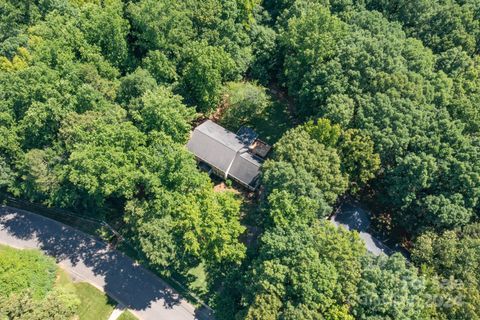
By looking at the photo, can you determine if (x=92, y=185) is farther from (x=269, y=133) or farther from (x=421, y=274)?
(x=421, y=274)

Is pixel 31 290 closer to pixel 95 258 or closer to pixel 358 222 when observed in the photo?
pixel 95 258

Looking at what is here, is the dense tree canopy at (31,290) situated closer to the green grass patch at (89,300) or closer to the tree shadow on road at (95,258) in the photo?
the green grass patch at (89,300)

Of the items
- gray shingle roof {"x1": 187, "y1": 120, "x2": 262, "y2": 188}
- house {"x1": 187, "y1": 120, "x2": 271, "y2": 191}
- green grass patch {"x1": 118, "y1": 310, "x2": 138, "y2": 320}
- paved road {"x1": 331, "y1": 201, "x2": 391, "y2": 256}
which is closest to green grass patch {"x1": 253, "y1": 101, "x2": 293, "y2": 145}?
house {"x1": 187, "y1": 120, "x2": 271, "y2": 191}

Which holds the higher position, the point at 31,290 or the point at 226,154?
the point at 226,154

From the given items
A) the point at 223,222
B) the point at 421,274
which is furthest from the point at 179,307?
the point at 421,274

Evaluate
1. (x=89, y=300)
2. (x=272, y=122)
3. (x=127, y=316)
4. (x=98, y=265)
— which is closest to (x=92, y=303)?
(x=89, y=300)

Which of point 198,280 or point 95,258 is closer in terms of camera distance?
point 198,280
